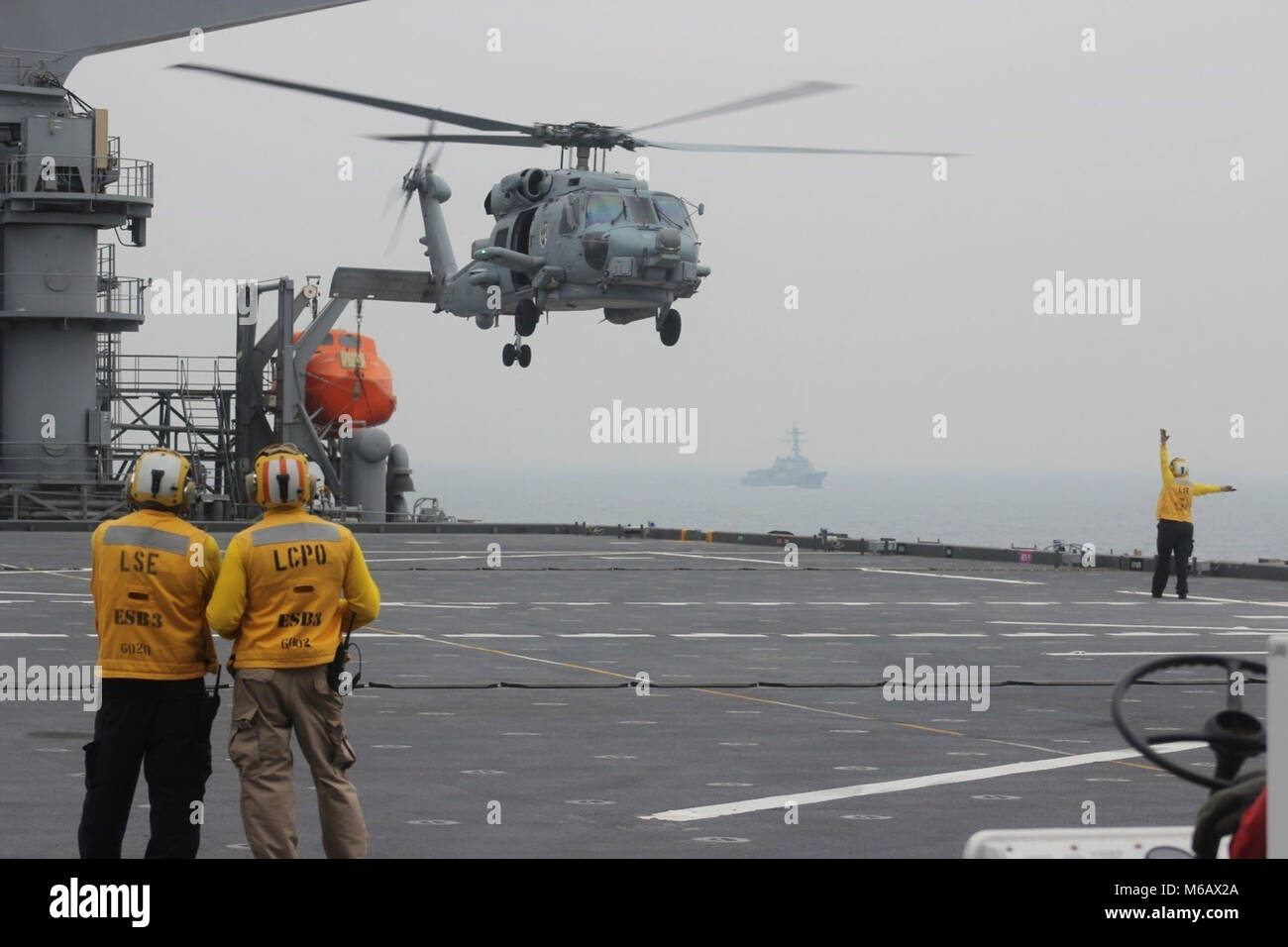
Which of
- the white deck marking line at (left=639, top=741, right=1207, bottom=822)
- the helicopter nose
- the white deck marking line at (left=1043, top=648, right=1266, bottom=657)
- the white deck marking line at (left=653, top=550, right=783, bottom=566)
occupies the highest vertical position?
the helicopter nose

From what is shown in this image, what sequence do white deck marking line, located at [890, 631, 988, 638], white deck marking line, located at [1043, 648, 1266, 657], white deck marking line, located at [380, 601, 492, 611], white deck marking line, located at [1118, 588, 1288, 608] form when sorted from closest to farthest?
white deck marking line, located at [1043, 648, 1266, 657], white deck marking line, located at [890, 631, 988, 638], white deck marking line, located at [380, 601, 492, 611], white deck marking line, located at [1118, 588, 1288, 608]

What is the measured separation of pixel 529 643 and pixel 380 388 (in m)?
35.6

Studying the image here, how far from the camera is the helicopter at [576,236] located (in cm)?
3728

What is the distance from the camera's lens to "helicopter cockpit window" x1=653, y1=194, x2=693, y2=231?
3819cm

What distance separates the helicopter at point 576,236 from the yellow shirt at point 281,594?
26.2m

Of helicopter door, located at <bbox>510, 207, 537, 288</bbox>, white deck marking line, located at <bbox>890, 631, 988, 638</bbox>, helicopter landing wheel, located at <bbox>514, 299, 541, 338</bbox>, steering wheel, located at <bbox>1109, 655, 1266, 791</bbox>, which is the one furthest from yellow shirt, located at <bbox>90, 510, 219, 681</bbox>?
helicopter landing wheel, located at <bbox>514, 299, 541, 338</bbox>

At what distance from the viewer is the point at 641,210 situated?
125 ft

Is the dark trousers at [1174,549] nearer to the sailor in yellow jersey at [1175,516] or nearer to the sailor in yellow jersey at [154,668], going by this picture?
the sailor in yellow jersey at [1175,516]

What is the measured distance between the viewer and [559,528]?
51.3 metres

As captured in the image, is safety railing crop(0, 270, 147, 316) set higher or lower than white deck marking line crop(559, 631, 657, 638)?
higher

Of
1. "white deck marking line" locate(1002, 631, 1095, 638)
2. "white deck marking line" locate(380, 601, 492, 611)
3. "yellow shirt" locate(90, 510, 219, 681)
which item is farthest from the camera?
"white deck marking line" locate(380, 601, 492, 611)

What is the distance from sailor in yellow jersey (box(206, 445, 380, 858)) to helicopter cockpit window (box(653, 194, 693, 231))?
29595mm

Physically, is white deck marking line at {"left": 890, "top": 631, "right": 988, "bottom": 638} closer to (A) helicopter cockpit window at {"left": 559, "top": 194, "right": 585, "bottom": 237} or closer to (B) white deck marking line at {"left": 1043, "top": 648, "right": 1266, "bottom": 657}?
(B) white deck marking line at {"left": 1043, "top": 648, "right": 1266, "bottom": 657}
